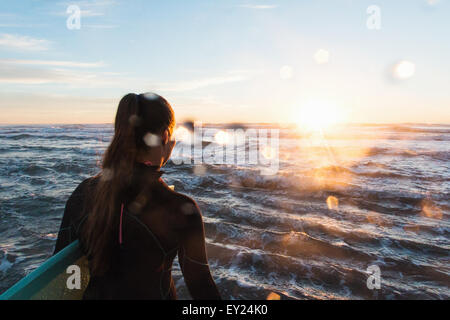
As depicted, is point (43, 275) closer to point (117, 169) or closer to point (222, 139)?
point (117, 169)

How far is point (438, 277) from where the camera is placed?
4.11 meters

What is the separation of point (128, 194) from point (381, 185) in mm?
9716

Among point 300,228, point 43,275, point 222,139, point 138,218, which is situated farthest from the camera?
point 222,139

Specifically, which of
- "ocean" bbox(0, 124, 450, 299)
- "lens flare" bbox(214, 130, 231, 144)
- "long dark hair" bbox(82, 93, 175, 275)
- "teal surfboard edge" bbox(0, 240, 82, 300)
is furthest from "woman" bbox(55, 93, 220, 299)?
"lens flare" bbox(214, 130, 231, 144)

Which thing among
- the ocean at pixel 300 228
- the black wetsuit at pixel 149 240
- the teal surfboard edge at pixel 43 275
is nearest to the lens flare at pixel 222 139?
the ocean at pixel 300 228

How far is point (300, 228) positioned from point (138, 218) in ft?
16.3

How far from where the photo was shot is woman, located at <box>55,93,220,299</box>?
4.96ft

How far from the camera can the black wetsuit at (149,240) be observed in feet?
4.96

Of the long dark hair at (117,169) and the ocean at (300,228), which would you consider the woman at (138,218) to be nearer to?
the long dark hair at (117,169)

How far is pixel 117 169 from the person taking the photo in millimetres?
1539

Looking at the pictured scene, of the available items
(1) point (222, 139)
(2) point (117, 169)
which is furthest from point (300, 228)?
(1) point (222, 139)

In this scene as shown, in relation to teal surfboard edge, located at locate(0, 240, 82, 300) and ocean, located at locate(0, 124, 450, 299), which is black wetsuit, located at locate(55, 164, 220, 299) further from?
ocean, located at locate(0, 124, 450, 299)

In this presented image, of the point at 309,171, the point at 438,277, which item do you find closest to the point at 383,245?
the point at 438,277
